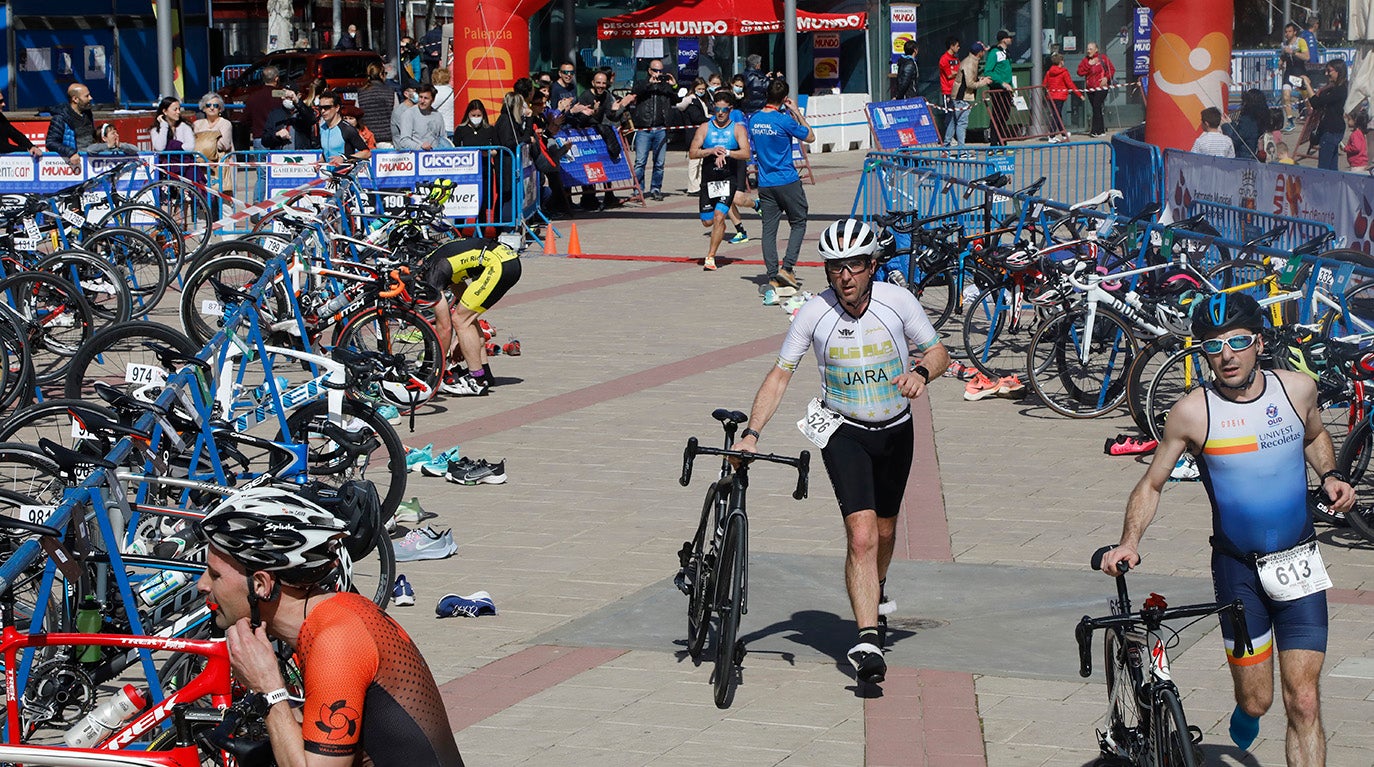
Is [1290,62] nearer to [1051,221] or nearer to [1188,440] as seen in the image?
[1051,221]

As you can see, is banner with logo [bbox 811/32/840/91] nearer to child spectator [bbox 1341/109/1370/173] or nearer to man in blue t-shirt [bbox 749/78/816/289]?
man in blue t-shirt [bbox 749/78/816/289]

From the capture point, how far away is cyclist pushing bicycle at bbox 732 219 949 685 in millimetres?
6918

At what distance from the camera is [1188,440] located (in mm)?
5566

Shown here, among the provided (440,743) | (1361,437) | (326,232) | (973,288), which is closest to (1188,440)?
(440,743)

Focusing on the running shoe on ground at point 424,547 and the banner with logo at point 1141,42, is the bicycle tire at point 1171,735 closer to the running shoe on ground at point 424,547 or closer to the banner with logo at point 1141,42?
the running shoe on ground at point 424,547

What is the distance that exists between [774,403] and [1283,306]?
16.4ft

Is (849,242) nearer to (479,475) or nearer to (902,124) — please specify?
(479,475)

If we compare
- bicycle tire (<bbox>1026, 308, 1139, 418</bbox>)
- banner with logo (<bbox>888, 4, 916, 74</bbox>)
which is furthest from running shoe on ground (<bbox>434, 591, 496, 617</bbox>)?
banner with logo (<bbox>888, 4, 916, 74</bbox>)

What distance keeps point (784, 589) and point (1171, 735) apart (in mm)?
3642

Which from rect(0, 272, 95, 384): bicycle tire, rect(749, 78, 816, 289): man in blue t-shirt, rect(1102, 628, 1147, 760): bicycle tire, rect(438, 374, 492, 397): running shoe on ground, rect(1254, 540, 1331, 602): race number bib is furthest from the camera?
rect(749, 78, 816, 289): man in blue t-shirt

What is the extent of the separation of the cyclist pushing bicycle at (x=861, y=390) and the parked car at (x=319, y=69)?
1100 inches

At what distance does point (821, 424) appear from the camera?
704 cm

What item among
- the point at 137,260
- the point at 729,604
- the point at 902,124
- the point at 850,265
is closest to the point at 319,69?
the point at 902,124

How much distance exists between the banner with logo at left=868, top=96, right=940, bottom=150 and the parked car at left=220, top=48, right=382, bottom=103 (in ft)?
35.4
